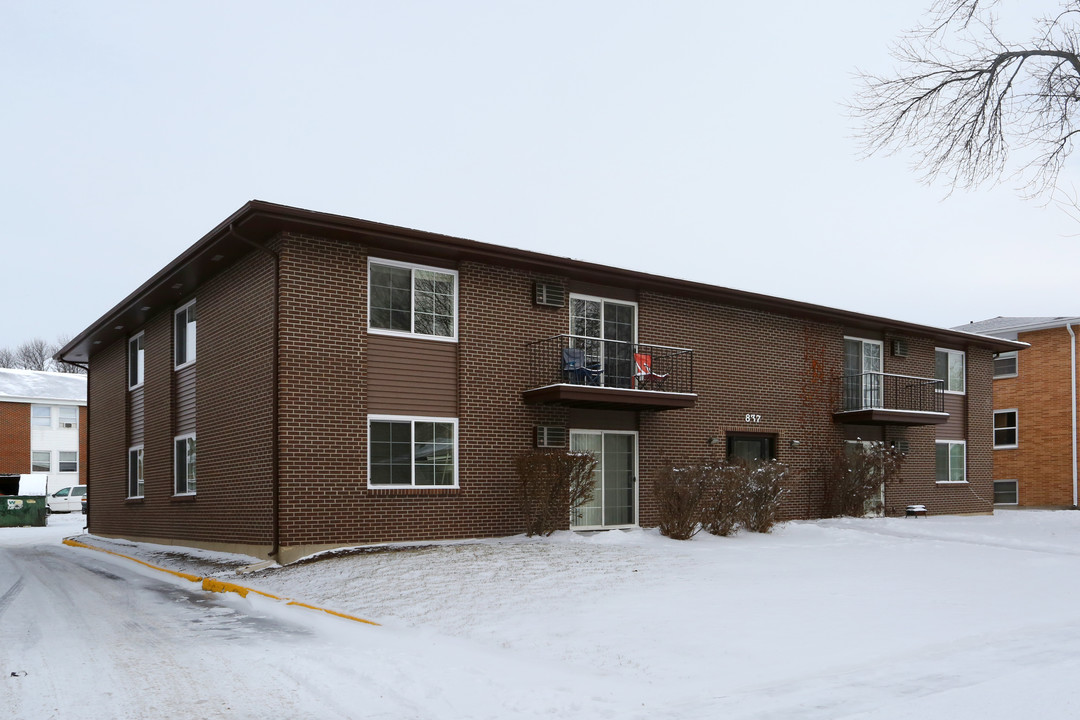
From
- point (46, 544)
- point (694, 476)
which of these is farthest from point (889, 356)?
point (46, 544)

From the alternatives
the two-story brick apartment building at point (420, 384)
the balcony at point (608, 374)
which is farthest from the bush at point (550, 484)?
the balcony at point (608, 374)

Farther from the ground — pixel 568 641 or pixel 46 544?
pixel 568 641

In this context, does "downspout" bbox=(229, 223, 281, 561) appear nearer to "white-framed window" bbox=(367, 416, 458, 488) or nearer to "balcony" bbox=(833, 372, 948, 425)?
"white-framed window" bbox=(367, 416, 458, 488)

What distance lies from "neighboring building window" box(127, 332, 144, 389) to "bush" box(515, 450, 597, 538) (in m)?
11.0

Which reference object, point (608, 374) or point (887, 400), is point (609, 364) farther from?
point (887, 400)

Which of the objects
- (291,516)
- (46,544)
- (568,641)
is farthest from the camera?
(46,544)

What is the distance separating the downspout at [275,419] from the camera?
14.2 meters

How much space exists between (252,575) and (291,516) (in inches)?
47.2

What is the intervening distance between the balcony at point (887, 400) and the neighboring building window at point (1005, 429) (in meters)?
10.3

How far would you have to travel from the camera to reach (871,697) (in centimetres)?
607

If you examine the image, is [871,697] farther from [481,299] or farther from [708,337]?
[708,337]

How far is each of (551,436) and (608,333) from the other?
270 cm

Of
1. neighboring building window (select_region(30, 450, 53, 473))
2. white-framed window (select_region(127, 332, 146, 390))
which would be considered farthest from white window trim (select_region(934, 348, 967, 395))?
neighboring building window (select_region(30, 450, 53, 473))

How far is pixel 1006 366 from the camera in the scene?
33812mm
